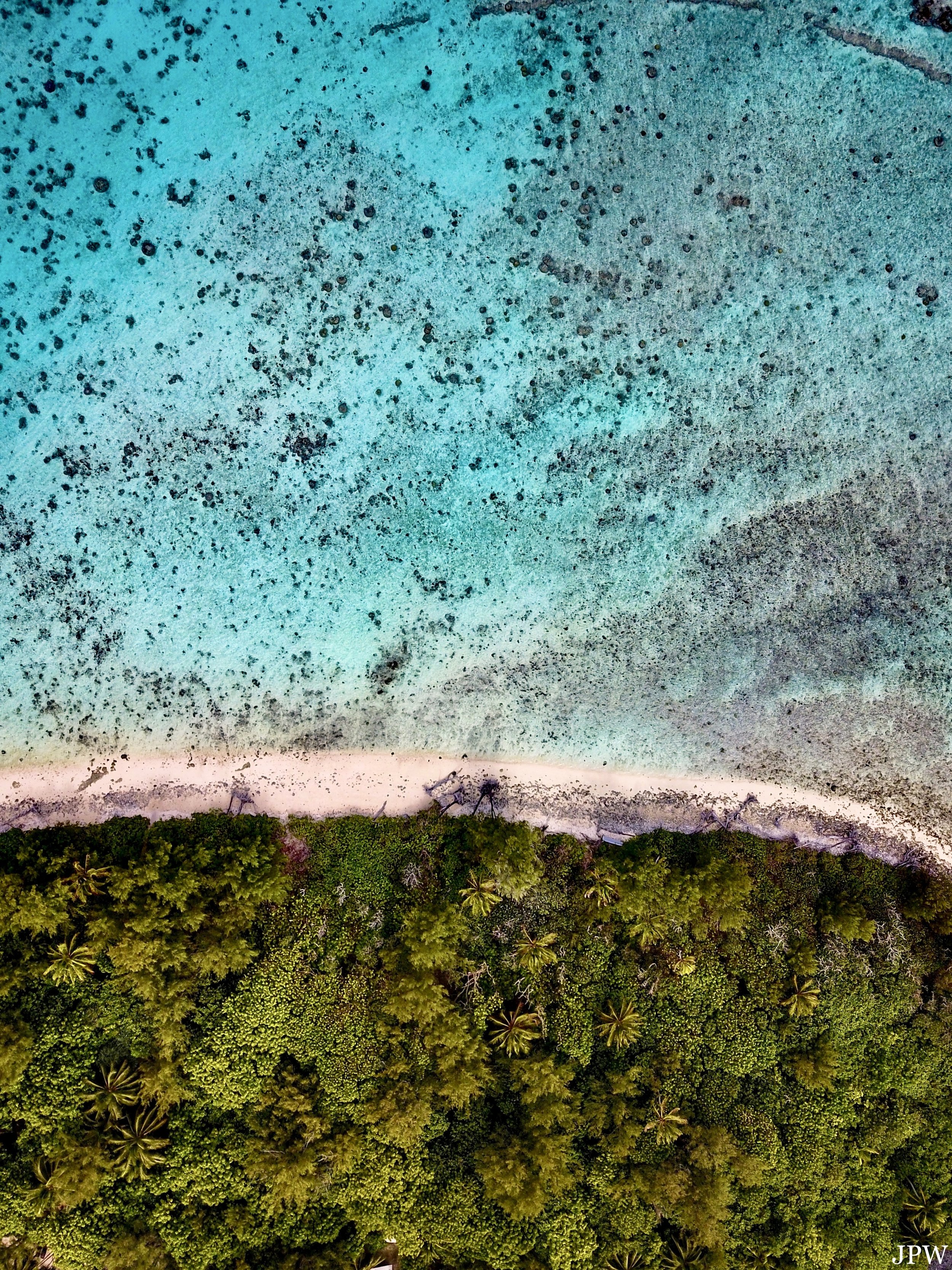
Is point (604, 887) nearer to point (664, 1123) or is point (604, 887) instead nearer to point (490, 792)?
point (490, 792)

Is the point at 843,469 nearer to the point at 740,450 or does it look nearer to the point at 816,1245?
the point at 740,450

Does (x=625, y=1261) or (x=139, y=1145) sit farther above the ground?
(x=139, y=1145)

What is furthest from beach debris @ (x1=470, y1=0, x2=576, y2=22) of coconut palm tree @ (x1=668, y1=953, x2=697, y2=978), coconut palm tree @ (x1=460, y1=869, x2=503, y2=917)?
coconut palm tree @ (x1=668, y1=953, x2=697, y2=978)

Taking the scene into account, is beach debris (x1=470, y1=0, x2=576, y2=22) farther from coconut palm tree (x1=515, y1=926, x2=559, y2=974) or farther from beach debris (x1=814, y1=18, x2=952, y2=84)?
coconut palm tree (x1=515, y1=926, x2=559, y2=974)

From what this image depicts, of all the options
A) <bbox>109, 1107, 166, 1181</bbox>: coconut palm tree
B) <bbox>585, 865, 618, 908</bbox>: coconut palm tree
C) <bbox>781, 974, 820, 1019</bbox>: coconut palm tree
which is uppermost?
<bbox>585, 865, 618, 908</bbox>: coconut palm tree

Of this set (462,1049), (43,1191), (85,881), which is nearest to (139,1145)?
(43,1191)

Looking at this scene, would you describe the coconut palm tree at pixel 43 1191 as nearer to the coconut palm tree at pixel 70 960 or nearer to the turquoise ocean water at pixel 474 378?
the coconut palm tree at pixel 70 960
